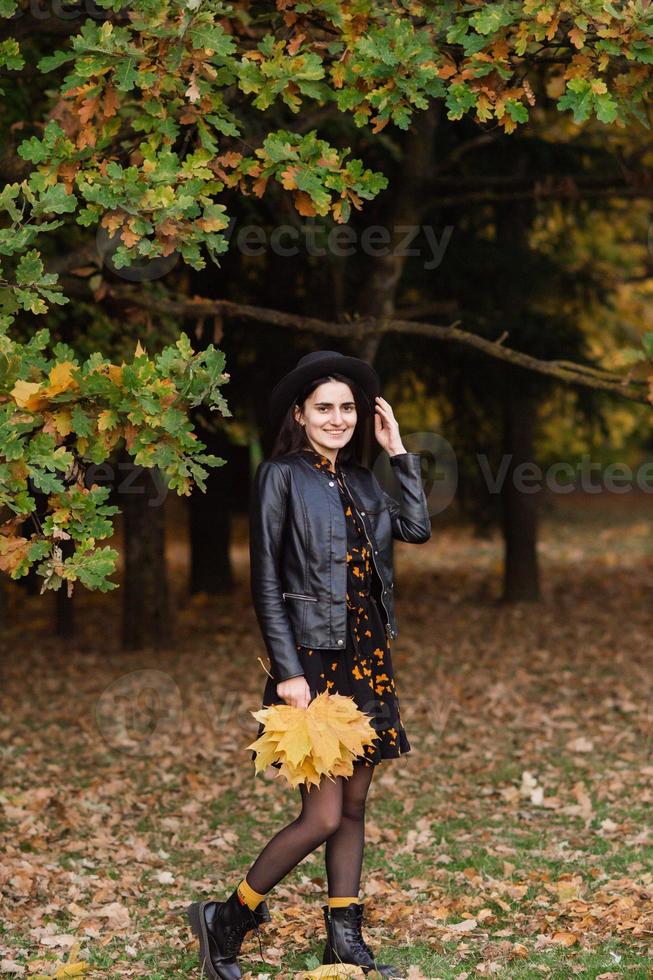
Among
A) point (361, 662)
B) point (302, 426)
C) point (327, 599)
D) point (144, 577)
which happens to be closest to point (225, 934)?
point (361, 662)

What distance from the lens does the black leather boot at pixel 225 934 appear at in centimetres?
434

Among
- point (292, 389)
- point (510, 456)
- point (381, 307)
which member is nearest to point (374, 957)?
point (292, 389)

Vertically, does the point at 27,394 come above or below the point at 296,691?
above

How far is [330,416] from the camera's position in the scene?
441cm

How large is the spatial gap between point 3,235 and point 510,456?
9.72 metres

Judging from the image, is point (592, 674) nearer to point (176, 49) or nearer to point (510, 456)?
point (510, 456)

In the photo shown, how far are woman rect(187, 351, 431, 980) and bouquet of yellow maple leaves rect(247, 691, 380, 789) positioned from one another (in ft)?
0.24

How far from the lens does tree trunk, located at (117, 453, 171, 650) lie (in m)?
12.3

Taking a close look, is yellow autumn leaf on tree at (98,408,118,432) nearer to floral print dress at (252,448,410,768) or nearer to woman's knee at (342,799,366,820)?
floral print dress at (252,448,410,768)

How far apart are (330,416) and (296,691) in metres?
1.01

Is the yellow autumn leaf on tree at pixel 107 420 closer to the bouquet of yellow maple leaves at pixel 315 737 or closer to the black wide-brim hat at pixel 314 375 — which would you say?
the black wide-brim hat at pixel 314 375

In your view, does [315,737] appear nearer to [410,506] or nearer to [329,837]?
[329,837]

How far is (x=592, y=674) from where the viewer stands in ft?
34.4

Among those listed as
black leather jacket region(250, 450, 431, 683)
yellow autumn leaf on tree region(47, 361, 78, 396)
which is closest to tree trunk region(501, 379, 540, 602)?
black leather jacket region(250, 450, 431, 683)
